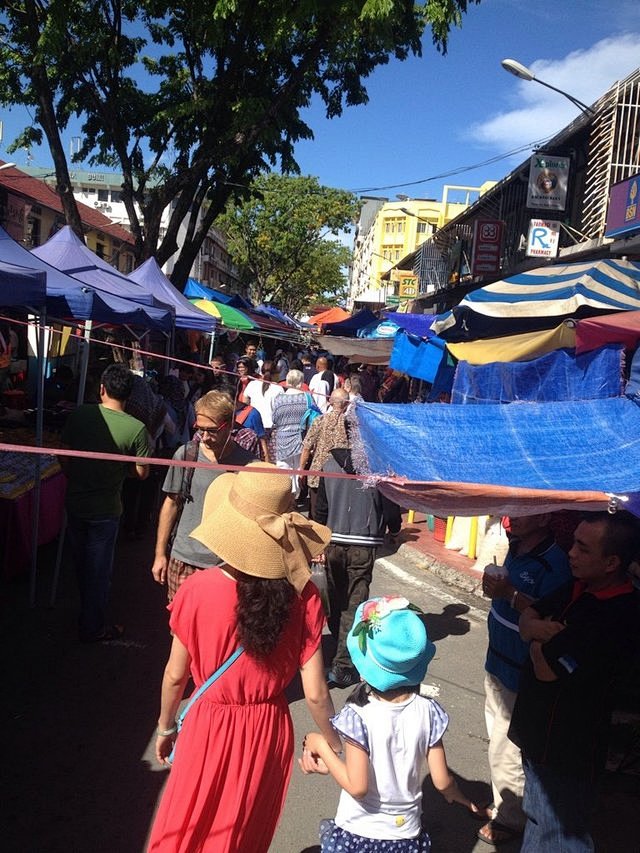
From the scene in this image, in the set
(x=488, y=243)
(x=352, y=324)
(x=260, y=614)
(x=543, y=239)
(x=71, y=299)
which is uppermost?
(x=488, y=243)

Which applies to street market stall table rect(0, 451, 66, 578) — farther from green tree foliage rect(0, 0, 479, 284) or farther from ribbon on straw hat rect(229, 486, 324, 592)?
green tree foliage rect(0, 0, 479, 284)

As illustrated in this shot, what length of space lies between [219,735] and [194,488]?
196 cm

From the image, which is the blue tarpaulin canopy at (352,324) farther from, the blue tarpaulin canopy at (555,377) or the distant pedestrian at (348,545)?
the distant pedestrian at (348,545)

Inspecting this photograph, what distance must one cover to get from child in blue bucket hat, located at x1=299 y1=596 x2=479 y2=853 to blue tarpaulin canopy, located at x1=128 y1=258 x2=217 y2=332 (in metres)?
9.69

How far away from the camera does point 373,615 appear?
234cm

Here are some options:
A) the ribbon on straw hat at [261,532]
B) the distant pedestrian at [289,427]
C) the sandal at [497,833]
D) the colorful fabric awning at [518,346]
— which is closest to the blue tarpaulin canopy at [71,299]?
the distant pedestrian at [289,427]

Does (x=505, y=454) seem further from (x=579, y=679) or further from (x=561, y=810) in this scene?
(x=561, y=810)

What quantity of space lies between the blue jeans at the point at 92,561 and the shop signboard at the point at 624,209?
7.99 meters

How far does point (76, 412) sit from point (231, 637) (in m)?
2.94

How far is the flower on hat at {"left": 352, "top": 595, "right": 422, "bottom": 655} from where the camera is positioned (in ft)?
7.61

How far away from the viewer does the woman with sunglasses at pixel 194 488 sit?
156 inches

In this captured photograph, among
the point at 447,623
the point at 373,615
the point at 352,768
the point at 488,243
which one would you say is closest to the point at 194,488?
the point at 373,615

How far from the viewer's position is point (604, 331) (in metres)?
4.75

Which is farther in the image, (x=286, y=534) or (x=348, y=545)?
(x=348, y=545)
